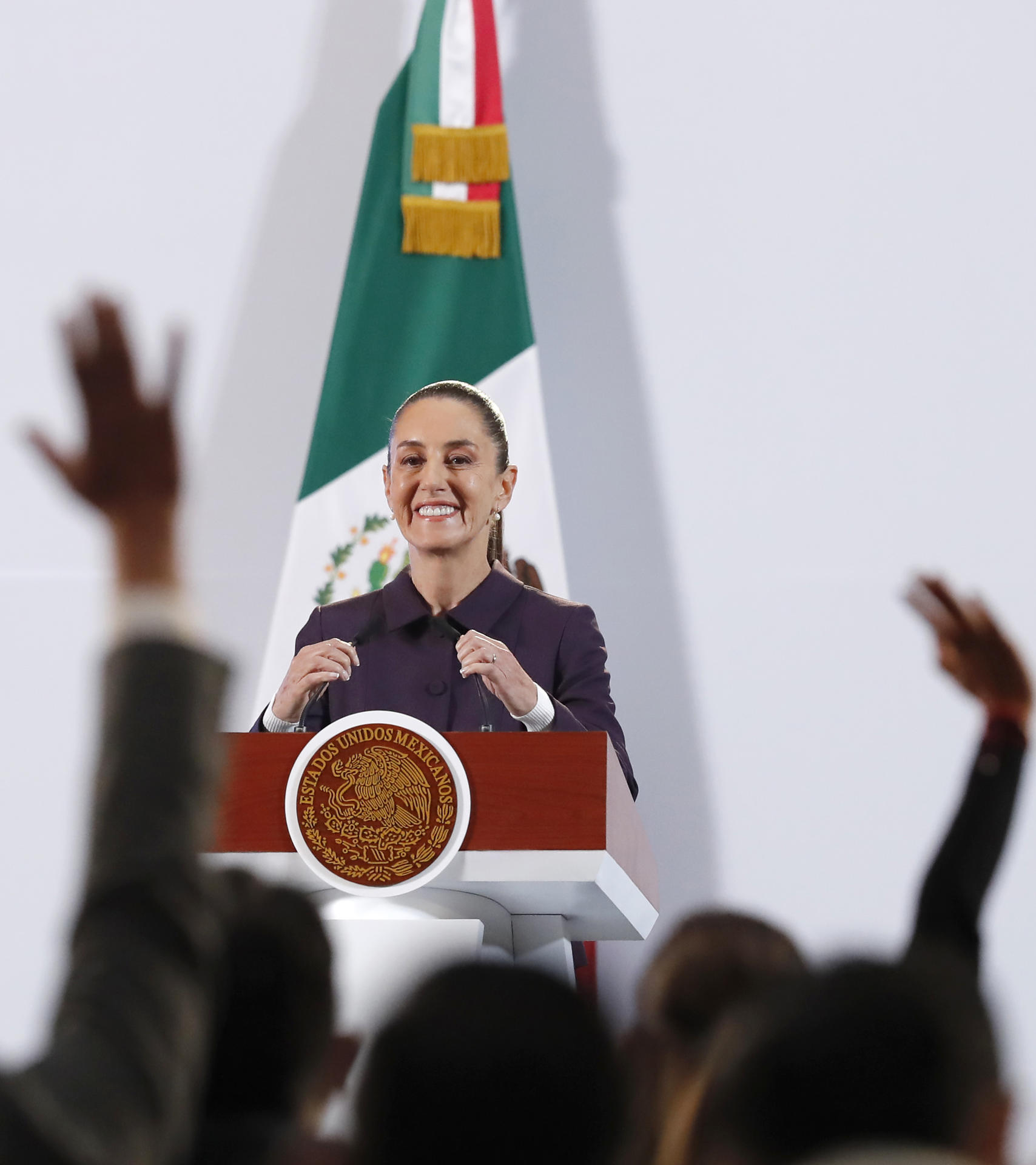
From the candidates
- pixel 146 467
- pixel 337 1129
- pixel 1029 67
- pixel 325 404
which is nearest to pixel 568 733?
pixel 337 1129

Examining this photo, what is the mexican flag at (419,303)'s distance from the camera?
4195 mm

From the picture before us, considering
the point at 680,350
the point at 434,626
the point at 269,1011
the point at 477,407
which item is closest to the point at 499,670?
the point at 434,626

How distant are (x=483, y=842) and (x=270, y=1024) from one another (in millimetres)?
1060

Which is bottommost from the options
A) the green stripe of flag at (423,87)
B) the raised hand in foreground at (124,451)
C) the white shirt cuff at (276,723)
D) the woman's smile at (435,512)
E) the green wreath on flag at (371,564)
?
the white shirt cuff at (276,723)

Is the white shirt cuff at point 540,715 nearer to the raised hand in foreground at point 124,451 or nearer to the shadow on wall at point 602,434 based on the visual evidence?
the raised hand in foreground at point 124,451

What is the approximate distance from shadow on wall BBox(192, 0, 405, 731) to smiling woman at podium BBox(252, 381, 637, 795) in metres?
1.44

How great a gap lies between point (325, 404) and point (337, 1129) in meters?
3.45

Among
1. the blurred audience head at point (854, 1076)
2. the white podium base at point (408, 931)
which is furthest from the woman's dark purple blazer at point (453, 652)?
the blurred audience head at point (854, 1076)

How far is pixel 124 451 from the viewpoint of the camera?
0.78 m

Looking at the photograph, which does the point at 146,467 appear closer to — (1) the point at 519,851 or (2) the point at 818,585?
(1) the point at 519,851

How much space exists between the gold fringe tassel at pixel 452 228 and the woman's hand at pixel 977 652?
2981 millimetres

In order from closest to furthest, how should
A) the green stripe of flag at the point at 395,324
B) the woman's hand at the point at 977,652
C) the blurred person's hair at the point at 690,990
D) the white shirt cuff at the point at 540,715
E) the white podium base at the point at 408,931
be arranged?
the blurred person's hair at the point at 690,990
the woman's hand at the point at 977,652
the white podium base at the point at 408,931
the white shirt cuff at the point at 540,715
the green stripe of flag at the point at 395,324

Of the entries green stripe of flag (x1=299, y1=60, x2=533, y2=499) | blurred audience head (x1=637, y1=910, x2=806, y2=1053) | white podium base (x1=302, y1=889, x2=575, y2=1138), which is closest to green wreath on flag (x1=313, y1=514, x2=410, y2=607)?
green stripe of flag (x1=299, y1=60, x2=533, y2=499)

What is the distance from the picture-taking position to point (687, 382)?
4543 mm
